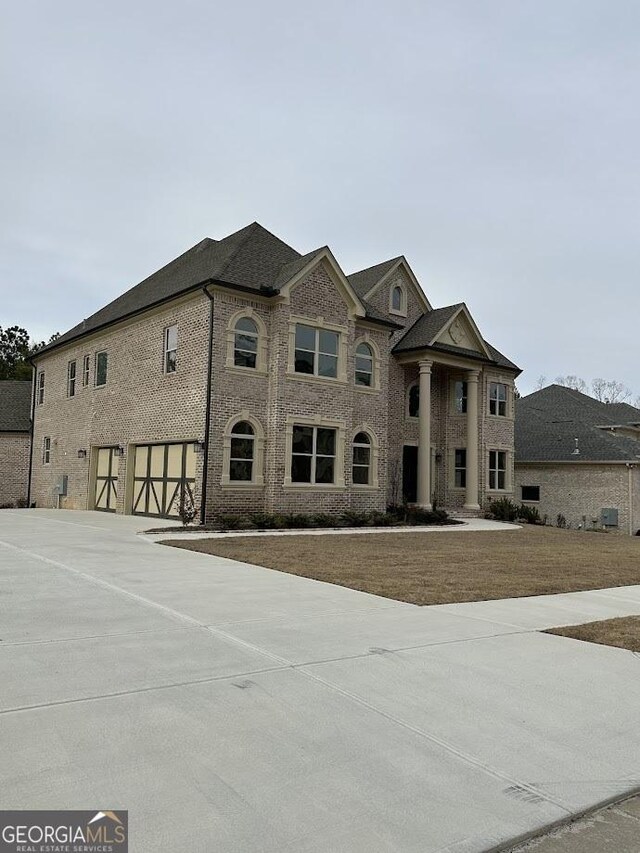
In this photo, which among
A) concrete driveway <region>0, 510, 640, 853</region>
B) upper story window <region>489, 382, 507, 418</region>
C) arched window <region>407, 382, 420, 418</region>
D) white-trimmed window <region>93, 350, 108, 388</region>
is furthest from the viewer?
upper story window <region>489, 382, 507, 418</region>

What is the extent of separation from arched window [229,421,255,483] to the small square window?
1848cm

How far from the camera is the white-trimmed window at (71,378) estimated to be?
27.9 meters

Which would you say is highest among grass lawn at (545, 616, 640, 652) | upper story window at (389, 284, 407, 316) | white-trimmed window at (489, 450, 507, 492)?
upper story window at (389, 284, 407, 316)

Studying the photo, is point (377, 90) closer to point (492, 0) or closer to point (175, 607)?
point (492, 0)

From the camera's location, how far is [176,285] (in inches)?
844

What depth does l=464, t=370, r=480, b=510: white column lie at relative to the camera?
2698cm

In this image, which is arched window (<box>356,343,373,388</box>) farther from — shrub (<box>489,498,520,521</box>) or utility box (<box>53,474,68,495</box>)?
utility box (<box>53,474,68,495</box>)

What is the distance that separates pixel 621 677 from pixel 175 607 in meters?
4.47

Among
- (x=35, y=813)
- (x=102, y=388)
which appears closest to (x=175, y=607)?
(x=35, y=813)

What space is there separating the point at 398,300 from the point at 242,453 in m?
11.1

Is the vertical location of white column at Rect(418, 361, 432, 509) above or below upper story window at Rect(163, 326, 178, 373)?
below

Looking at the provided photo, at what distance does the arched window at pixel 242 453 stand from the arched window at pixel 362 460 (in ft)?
13.4

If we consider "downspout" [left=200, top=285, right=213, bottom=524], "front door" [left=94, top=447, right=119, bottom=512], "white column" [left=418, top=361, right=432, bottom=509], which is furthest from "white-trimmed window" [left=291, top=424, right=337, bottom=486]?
"front door" [left=94, top=447, right=119, bottom=512]
